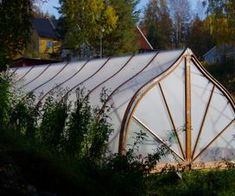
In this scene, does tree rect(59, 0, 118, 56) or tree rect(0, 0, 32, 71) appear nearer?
tree rect(0, 0, 32, 71)

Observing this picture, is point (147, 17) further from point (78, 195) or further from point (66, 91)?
point (78, 195)

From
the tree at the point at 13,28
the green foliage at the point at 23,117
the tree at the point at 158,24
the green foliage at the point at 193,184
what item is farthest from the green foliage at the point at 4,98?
the tree at the point at 158,24

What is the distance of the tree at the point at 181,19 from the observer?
236 feet

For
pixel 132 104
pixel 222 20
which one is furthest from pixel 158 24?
pixel 132 104

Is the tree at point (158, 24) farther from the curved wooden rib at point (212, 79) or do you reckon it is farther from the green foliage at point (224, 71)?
the curved wooden rib at point (212, 79)

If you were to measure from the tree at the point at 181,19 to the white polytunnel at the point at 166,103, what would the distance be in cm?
5536

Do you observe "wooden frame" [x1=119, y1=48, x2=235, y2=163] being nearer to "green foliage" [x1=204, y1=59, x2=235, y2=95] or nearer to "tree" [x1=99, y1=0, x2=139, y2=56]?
"green foliage" [x1=204, y1=59, x2=235, y2=95]

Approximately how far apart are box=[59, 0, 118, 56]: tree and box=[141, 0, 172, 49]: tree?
764 inches

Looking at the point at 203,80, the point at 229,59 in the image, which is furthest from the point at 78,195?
the point at 229,59

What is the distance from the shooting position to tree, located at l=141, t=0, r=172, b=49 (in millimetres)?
65875

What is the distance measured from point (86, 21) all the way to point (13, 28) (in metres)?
38.1

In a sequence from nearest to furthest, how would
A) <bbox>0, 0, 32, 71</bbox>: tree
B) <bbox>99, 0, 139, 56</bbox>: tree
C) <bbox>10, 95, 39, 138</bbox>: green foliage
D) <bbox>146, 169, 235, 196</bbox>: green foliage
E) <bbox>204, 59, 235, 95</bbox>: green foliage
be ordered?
1. <bbox>0, 0, 32, 71</bbox>: tree
2. <bbox>146, 169, 235, 196</bbox>: green foliage
3. <bbox>10, 95, 39, 138</bbox>: green foliage
4. <bbox>204, 59, 235, 95</bbox>: green foliage
5. <bbox>99, 0, 139, 56</bbox>: tree

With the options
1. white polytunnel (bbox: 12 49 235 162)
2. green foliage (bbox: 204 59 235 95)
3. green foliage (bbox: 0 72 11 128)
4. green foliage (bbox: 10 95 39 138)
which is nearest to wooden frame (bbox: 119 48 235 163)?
white polytunnel (bbox: 12 49 235 162)

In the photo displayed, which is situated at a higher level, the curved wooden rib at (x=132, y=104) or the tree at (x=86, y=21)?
the tree at (x=86, y=21)
